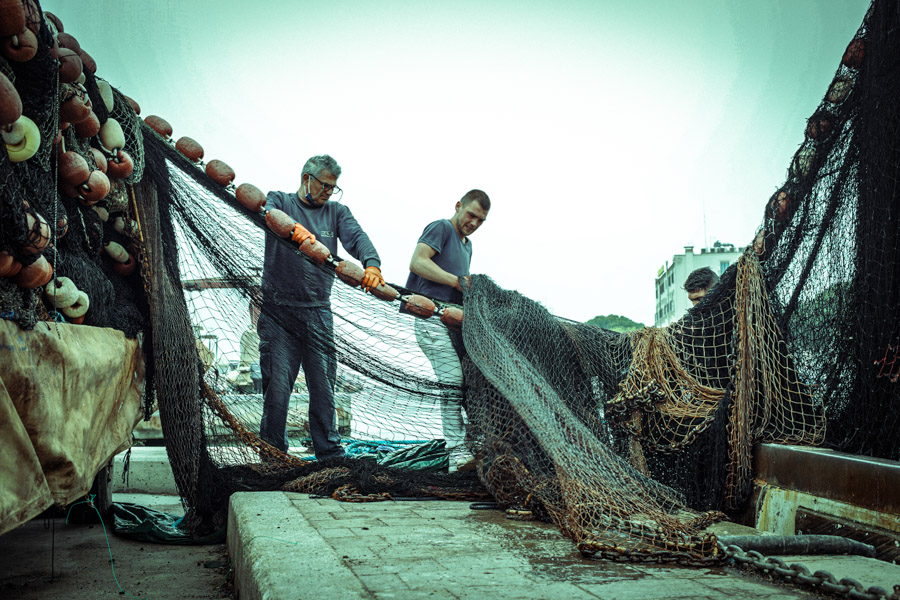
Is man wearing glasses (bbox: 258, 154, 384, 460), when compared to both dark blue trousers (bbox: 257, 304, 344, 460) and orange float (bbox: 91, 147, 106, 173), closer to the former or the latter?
dark blue trousers (bbox: 257, 304, 344, 460)

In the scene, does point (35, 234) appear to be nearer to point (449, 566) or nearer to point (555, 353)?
point (449, 566)

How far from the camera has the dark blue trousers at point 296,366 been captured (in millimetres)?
4332

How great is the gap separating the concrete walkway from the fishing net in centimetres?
32

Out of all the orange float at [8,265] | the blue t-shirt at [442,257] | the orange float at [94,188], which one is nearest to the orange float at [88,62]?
the orange float at [94,188]

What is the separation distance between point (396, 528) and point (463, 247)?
9.18ft

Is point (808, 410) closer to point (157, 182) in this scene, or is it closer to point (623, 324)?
point (157, 182)

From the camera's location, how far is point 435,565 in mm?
2252

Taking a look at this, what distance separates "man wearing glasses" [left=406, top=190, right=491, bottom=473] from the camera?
4531mm

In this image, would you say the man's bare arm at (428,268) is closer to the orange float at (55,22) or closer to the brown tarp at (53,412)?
the brown tarp at (53,412)

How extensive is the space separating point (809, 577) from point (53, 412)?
248 centimetres

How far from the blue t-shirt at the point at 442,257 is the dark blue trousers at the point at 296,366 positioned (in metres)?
0.85

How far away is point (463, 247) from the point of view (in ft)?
17.4

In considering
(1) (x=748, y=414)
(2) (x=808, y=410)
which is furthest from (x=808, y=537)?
(2) (x=808, y=410)

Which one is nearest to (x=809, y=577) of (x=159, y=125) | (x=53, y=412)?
(x=53, y=412)
